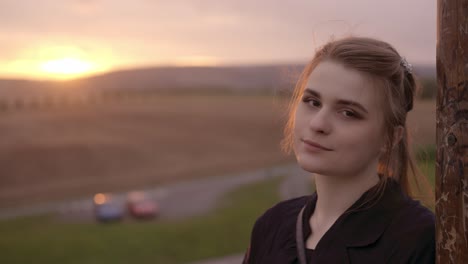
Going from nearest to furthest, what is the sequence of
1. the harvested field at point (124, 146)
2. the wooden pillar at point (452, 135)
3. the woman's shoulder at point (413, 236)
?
the wooden pillar at point (452, 135), the woman's shoulder at point (413, 236), the harvested field at point (124, 146)

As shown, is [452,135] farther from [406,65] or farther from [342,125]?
[406,65]

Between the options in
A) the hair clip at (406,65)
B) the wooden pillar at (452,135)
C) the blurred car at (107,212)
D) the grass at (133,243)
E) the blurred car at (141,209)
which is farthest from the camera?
the blurred car at (141,209)

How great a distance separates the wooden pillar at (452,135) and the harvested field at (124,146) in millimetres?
34977

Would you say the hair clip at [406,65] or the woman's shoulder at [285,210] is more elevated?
the hair clip at [406,65]

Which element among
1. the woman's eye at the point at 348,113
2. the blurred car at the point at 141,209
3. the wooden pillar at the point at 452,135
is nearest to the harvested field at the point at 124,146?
the blurred car at the point at 141,209

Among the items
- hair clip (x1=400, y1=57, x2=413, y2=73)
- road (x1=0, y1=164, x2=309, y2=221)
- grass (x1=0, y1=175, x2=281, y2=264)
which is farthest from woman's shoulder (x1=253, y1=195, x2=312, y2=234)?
road (x1=0, y1=164, x2=309, y2=221)

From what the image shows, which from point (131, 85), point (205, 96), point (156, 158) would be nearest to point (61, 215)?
point (156, 158)

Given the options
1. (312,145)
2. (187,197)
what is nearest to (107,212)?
(187,197)

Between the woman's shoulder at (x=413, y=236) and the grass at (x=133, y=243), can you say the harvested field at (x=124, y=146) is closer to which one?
the grass at (x=133, y=243)

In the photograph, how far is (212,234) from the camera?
19.7 meters

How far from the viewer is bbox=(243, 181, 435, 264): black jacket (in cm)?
187

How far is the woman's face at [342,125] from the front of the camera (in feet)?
6.73

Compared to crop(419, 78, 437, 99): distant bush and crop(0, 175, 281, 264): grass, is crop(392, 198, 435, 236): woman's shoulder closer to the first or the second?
crop(419, 78, 437, 99): distant bush

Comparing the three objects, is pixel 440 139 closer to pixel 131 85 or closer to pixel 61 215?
pixel 61 215
